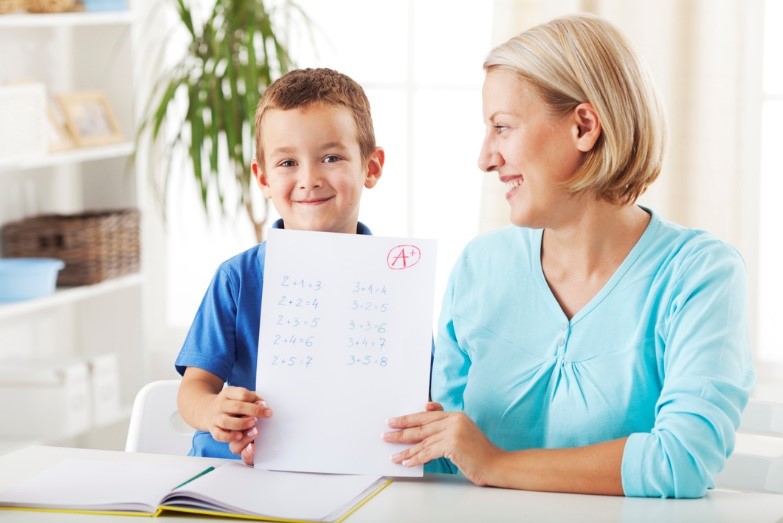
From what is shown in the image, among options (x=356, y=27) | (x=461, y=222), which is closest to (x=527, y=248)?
(x=461, y=222)

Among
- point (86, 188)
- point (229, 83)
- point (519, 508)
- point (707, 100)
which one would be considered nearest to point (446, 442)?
point (519, 508)

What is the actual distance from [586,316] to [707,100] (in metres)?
1.59

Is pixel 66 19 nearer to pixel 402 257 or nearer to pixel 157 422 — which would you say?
pixel 157 422

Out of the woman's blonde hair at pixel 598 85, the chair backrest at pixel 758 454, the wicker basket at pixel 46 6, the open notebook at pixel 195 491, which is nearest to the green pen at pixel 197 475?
the open notebook at pixel 195 491

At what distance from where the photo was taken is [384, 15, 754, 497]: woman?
4.42ft

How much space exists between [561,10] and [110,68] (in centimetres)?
A: 152

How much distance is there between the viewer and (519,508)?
4.26 feet

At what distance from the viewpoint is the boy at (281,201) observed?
1.62 m

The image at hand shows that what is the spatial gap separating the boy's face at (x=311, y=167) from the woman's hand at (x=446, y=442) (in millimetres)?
379

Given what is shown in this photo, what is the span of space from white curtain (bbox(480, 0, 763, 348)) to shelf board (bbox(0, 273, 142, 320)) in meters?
1.57

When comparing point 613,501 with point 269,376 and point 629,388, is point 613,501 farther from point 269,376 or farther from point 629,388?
point 269,376

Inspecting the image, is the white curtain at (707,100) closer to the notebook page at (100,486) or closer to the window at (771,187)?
the window at (771,187)

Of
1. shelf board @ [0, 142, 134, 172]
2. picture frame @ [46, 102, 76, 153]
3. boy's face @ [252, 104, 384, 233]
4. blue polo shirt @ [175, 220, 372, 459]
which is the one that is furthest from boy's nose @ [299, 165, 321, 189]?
picture frame @ [46, 102, 76, 153]

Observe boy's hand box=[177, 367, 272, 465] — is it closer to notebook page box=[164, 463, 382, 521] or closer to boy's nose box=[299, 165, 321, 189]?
notebook page box=[164, 463, 382, 521]
